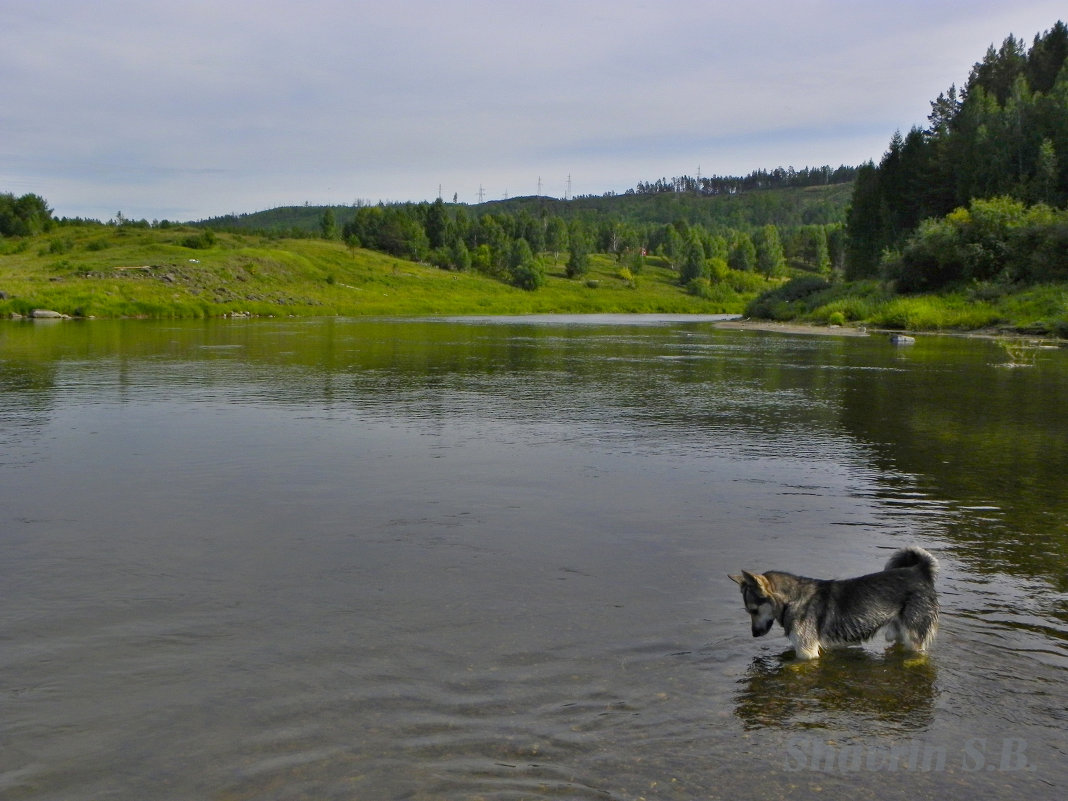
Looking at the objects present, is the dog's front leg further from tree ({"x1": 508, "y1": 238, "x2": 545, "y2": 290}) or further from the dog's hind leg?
tree ({"x1": 508, "y1": 238, "x2": 545, "y2": 290})

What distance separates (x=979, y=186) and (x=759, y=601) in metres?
102

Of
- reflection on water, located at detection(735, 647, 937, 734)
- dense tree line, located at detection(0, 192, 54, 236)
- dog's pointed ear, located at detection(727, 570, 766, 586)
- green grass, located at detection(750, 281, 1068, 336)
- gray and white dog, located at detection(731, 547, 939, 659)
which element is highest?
dense tree line, located at detection(0, 192, 54, 236)

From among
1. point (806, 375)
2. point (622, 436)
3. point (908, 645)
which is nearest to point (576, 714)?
point (908, 645)

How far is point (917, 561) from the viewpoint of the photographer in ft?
23.5

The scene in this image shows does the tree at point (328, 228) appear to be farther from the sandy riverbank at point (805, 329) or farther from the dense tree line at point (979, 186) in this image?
the sandy riverbank at point (805, 329)

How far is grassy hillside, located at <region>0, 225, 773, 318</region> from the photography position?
88.0 m

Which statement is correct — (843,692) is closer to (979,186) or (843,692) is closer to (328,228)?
(979,186)

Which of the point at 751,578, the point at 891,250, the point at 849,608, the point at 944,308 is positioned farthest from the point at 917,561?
the point at 891,250

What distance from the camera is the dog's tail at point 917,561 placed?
707 centimetres

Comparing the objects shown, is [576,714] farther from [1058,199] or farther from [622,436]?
[1058,199]

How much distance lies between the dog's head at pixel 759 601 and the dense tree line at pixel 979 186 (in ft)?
225

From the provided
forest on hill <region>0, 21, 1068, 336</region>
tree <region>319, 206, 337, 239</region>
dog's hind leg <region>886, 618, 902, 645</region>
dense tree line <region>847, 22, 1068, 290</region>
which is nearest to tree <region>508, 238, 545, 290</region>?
forest on hill <region>0, 21, 1068, 336</region>

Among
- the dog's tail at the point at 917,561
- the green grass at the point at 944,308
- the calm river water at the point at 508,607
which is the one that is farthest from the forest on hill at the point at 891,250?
the dog's tail at the point at 917,561

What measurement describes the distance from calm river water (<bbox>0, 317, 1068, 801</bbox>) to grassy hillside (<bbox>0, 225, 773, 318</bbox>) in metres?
74.0
